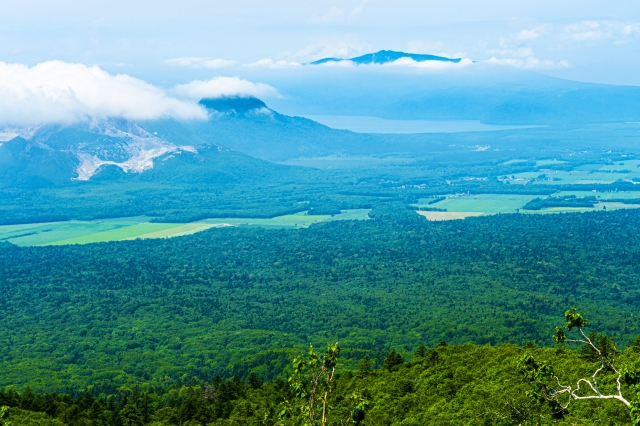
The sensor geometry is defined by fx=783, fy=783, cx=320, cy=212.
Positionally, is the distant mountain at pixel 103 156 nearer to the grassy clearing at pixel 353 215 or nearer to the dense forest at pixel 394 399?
the grassy clearing at pixel 353 215

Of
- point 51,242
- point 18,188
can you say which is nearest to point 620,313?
point 51,242

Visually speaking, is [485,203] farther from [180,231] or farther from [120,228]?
[120,228]

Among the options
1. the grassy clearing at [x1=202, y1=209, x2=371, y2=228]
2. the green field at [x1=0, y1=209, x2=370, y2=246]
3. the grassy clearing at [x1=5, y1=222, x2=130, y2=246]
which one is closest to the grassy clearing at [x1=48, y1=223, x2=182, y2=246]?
the green field at [x1=0, y1=209, x2=370, y2=246]

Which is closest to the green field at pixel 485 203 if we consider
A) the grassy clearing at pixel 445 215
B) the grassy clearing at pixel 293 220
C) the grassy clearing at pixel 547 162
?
the grassy clearing at pixel 445 215

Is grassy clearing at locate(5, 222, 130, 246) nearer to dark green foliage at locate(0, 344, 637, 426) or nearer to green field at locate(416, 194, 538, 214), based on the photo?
green field at locate(416, 194, 538, 214)

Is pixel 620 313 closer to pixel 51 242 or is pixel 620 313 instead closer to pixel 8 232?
pixel 51 242

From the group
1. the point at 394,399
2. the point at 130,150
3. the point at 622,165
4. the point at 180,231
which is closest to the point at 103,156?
the point at 130,150

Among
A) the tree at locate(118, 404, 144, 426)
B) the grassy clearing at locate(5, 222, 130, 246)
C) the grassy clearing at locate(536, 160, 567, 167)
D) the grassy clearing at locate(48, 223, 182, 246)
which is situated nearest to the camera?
the tree at locate(118, 404, 144, 426)
